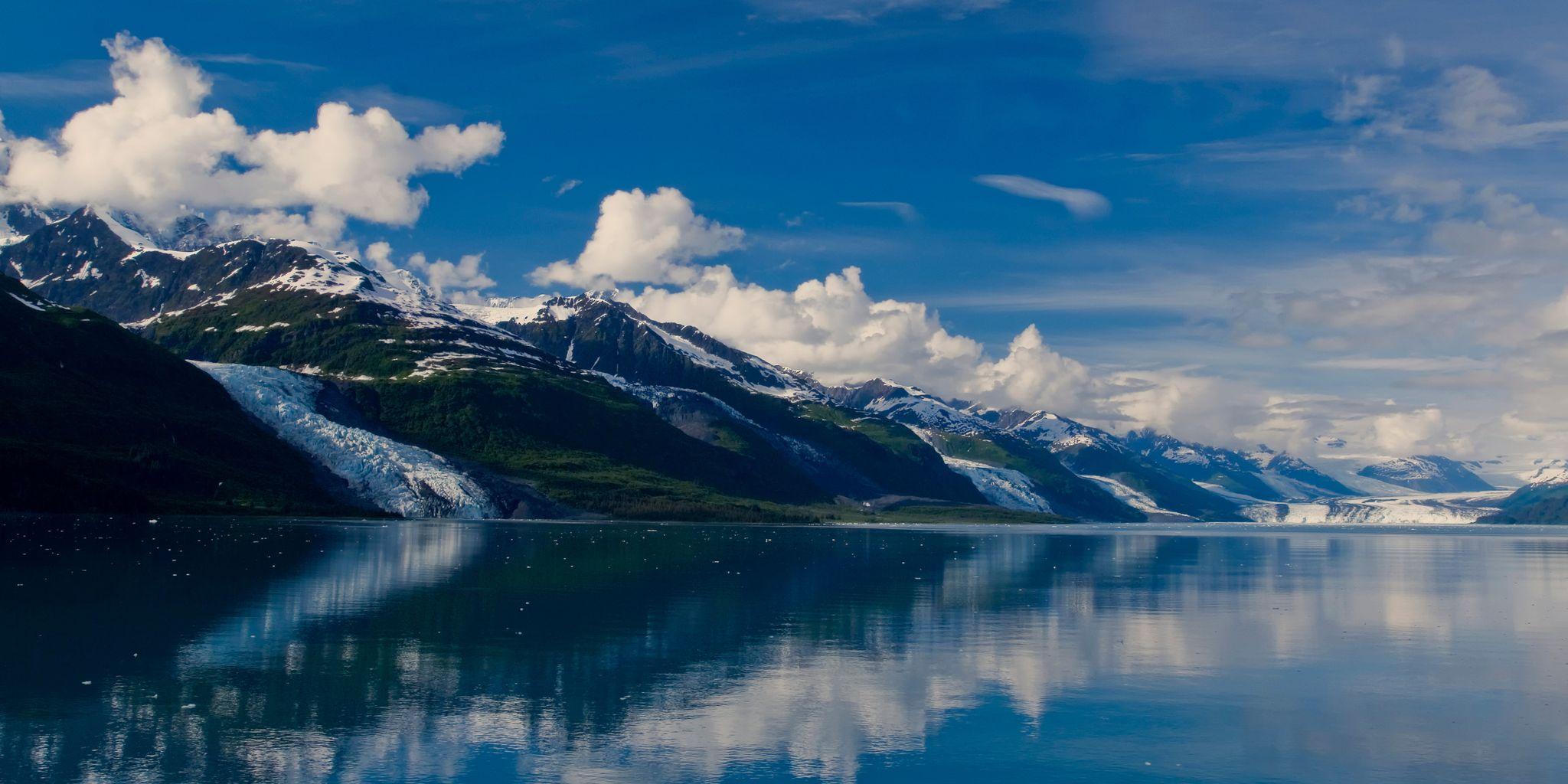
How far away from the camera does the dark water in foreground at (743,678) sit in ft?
107

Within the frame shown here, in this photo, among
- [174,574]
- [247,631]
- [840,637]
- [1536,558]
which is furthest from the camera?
[1536,558]

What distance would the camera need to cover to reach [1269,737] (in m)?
37.1

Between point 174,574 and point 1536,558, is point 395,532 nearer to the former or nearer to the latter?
point 174,574

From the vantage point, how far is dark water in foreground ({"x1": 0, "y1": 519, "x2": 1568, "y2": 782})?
32.5 meters

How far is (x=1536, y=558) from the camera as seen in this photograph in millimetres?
165500

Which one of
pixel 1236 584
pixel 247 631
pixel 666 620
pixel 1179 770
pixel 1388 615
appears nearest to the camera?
pixel 1179 770

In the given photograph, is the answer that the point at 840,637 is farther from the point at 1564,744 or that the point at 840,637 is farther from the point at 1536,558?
the point at 1536,558

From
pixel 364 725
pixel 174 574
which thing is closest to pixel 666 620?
pixel 364 725

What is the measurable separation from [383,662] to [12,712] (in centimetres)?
1322

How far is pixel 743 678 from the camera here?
147 ft

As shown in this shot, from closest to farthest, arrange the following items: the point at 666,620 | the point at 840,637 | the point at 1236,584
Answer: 1. the point at 840,637
2. the point at 666,620
3. the point at 1236,584

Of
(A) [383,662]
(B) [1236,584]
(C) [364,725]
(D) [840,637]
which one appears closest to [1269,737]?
(D) [840,637]

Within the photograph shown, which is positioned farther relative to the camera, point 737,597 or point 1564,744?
point 737,597

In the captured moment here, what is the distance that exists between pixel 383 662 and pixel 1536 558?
172m
